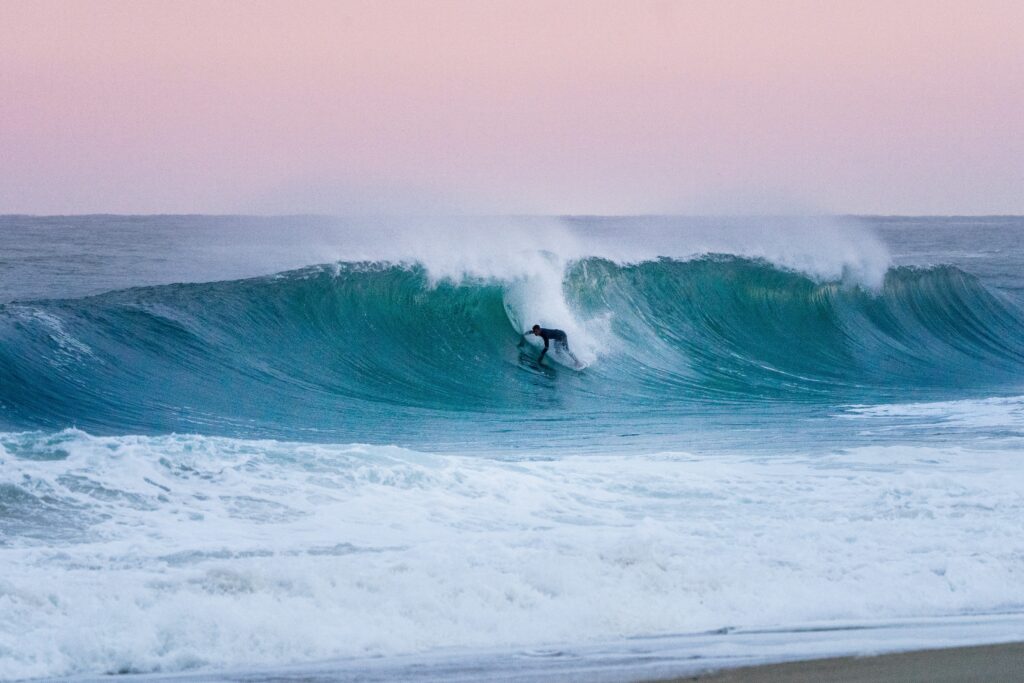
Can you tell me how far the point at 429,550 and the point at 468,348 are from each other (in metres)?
8.46

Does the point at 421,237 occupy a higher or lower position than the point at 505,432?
higher

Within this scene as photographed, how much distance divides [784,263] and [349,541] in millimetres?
14571

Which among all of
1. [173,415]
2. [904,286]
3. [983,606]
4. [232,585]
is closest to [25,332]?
[173,415]

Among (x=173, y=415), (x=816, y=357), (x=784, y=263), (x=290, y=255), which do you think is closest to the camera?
(x=173, y=415)

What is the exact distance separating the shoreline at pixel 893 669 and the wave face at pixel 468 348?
5.96m

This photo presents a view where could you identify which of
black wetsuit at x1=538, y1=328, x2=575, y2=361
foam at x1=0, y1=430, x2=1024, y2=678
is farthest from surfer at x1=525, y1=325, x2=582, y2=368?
foam at x1=0, y1=430, x2=1024, y2=678

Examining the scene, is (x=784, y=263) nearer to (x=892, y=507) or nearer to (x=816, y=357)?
(x=816, y=357)

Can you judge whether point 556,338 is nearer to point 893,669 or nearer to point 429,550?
point 429,550

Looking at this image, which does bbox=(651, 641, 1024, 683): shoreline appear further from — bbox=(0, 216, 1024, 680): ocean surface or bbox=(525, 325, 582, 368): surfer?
bbox=(525, 325, 582, 368): surfer

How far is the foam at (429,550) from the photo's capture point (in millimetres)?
4430

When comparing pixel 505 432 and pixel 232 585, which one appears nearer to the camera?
pixel 232 585

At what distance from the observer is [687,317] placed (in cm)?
1625

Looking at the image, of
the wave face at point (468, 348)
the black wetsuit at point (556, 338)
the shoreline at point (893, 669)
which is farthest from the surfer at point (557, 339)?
the shoreline at point (893, 669)

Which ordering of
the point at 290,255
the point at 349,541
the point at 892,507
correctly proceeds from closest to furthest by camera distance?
1. the point at 349,541
2. the point at 892,507
3. the point at 290,255
